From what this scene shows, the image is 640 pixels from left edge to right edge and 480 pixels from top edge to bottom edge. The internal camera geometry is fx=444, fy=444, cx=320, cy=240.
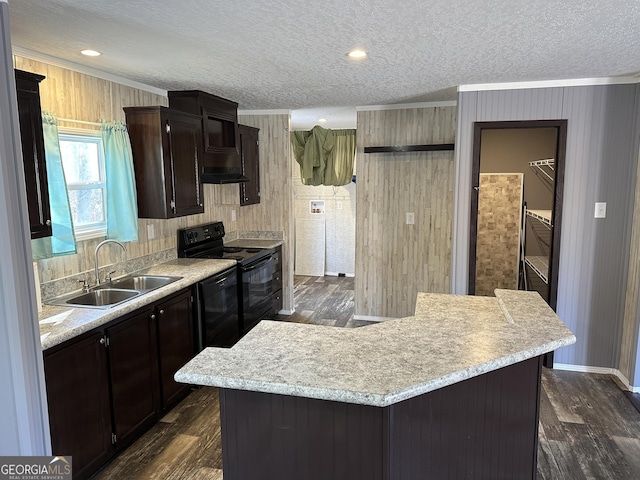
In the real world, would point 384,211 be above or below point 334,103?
below

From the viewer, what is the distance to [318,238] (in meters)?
7.39

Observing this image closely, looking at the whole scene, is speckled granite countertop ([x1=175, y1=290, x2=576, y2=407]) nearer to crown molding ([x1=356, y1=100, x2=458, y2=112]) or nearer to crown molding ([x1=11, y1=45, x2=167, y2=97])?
crown molding ([x1=11, y1=45, x2=167, y2=97])

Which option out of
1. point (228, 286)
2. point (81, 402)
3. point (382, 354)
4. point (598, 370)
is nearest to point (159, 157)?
point (228, 286)

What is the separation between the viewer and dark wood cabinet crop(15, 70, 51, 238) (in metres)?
2.19

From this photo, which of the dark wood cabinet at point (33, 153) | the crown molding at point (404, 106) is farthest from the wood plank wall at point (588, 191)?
the dark wood cabinet at point (33, 153)

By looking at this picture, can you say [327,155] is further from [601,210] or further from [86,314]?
[86,314]

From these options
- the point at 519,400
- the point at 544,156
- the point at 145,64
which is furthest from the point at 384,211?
the point at 519,400

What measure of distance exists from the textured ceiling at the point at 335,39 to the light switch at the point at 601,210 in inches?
39.1

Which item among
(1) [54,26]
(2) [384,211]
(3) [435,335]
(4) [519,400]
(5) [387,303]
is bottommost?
(5) [387,303]

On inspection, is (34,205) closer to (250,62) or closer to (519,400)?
(250,62)

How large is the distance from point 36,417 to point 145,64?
2252mm

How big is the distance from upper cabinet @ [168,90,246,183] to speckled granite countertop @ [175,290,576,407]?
7.63 ft

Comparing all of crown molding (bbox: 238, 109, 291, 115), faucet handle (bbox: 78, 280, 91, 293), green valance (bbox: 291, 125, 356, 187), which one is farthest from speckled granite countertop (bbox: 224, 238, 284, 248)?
faucet handle (bbox: 78, 280, 91, 293)

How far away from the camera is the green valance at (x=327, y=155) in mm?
6277
